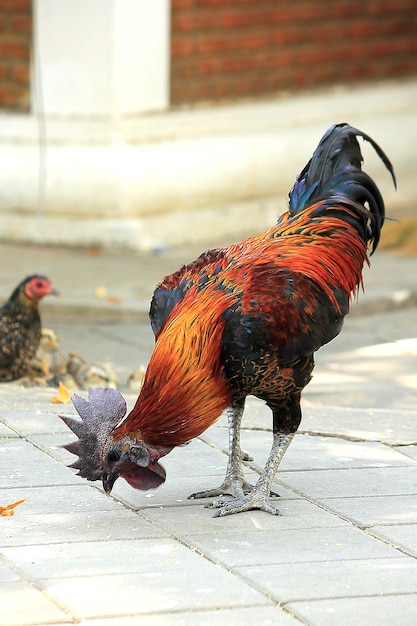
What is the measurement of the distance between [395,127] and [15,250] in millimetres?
4819

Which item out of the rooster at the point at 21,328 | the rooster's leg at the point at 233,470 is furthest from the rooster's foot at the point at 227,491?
the rooster at the point at 21,328

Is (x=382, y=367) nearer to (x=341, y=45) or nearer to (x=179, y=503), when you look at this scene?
(x=179, y=503)

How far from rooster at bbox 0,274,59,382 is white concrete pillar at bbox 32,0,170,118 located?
12.3ft

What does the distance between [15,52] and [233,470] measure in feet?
24.6

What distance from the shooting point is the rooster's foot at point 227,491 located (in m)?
5.72

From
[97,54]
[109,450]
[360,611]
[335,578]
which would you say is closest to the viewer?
[360,611]

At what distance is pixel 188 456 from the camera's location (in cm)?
631

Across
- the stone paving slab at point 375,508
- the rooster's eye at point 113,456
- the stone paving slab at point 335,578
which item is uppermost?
the rooster's eye at point 113,456

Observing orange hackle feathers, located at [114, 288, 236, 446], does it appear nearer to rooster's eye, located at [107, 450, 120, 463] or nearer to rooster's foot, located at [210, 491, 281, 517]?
rooster's eye, located at [107, 450, 120, 463]

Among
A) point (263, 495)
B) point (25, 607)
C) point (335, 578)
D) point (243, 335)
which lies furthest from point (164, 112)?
point (25, 607)

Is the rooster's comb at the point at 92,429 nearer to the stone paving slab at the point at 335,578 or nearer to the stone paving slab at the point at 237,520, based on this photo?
the stone paving slab at the point at 237,520

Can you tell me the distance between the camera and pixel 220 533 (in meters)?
5.26

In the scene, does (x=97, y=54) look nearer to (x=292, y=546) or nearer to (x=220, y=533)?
(x=220, y=533)

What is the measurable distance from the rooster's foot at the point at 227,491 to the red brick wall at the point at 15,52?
24.1 feet
